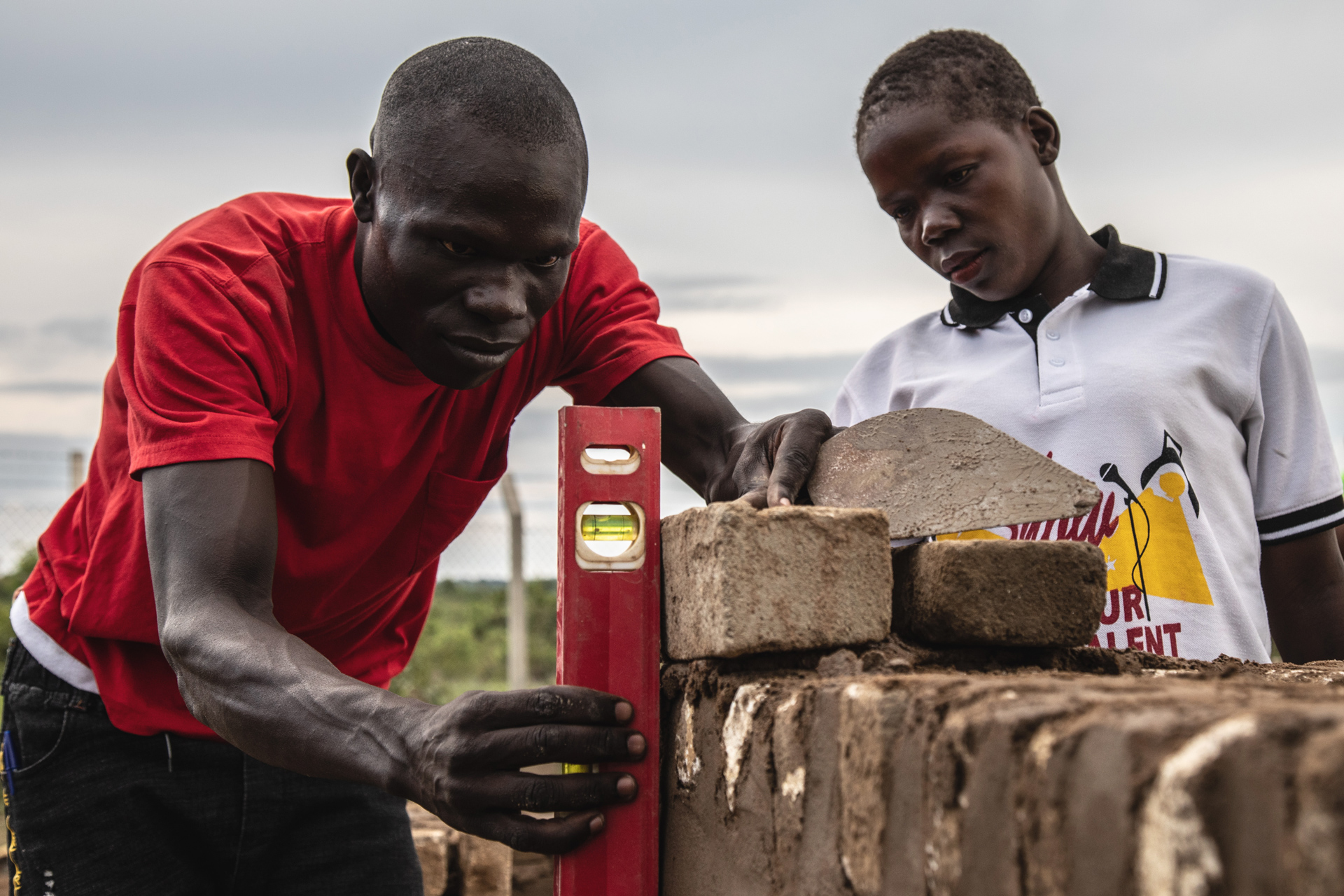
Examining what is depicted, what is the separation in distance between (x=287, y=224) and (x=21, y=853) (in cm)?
146

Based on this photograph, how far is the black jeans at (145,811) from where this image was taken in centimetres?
223

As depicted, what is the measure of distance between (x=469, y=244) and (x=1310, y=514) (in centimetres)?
198

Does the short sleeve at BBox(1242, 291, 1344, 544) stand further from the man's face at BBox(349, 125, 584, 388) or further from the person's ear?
the man's face at BBox(349, 125, 584, 388)

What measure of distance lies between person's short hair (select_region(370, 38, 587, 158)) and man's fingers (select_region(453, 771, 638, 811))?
3.62ft

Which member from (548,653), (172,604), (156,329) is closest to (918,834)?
(172,604)

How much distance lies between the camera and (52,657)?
7.47 ft

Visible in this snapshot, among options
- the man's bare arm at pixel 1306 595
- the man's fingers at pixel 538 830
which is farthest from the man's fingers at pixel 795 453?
the man's bare arm at pixel 1306 595

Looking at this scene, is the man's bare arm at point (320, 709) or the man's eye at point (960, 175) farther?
the man's eye at point (960, 175)

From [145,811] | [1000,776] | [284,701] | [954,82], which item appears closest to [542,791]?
[284,701]

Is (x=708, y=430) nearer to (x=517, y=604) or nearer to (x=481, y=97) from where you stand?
(x=481, y=97)

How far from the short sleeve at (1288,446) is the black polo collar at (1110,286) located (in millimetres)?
280

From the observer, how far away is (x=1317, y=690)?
3.65 feet

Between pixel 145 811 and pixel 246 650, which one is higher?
pixel 246 650

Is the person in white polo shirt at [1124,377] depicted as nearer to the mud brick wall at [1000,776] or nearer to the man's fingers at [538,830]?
the mud brick wall at [1000,776]
